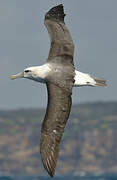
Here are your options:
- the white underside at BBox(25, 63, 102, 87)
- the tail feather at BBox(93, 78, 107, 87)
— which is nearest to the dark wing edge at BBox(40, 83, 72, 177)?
the white underside at BBox(25, 63, 102, 87)

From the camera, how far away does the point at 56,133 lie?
22.3m

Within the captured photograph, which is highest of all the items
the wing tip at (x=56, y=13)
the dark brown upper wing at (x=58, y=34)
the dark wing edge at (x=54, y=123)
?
the wing tip at (x=56, y=13)

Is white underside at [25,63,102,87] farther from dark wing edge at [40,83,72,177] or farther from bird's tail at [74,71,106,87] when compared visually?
dark wing edge at [40,83,72,177]

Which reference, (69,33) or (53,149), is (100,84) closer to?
(69,33)

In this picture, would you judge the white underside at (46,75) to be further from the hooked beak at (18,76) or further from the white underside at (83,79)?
the hooked beak at (18,76)

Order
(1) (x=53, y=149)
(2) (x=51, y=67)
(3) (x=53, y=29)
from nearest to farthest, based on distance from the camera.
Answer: (1) (x=53, y=149), (2) (x=51, y=67), (3) (x=53, y=29)

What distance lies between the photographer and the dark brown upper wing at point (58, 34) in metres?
24.5

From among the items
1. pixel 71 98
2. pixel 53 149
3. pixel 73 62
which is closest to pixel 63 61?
pixel 73 62

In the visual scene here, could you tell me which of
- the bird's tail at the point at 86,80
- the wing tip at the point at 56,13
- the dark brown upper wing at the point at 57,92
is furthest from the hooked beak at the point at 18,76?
the wing tip at the point at 56,13

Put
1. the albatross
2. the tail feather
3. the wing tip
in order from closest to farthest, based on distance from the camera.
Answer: the albatross < the tail feather < the wing tip

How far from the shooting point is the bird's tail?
23.6 meters

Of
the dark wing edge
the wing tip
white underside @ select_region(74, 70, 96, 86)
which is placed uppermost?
the wing tip

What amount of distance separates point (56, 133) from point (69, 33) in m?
4.35

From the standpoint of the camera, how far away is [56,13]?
26.1 m
